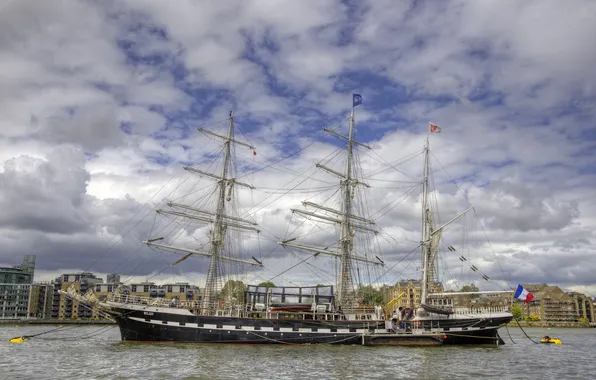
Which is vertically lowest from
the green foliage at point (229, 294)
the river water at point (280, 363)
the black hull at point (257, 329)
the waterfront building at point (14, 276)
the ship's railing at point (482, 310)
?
the river water at point (280, 363)

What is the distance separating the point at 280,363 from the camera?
39.8 meters

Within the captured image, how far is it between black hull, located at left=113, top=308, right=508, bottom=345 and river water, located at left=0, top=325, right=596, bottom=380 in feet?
5.30

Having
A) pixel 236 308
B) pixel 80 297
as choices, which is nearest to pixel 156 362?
pixel 236 308

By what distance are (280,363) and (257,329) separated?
52.2 feet

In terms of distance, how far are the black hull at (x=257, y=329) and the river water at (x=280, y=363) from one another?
1.62 metres

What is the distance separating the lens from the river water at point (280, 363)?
113ft

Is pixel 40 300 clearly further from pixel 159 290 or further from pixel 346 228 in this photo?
pixel 346 228

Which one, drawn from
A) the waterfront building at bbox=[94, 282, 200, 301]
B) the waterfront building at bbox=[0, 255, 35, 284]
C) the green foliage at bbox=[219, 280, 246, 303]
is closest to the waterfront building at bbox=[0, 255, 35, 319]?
the waterfront building at bbox=[0, 255, 35, 284]

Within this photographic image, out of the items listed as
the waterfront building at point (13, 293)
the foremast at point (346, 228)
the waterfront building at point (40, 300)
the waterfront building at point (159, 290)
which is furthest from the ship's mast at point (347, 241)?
the waterfront building at point (40, 300)

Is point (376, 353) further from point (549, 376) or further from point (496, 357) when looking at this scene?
point (549, 376)

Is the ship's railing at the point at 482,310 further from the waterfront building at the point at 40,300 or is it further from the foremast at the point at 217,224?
the waterfront building at the point at 40,300

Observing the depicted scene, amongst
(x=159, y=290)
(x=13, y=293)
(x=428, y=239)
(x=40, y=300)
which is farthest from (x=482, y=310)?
(x=40, y=300)

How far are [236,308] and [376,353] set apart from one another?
1802 centimetres

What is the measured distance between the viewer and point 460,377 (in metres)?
34.6
